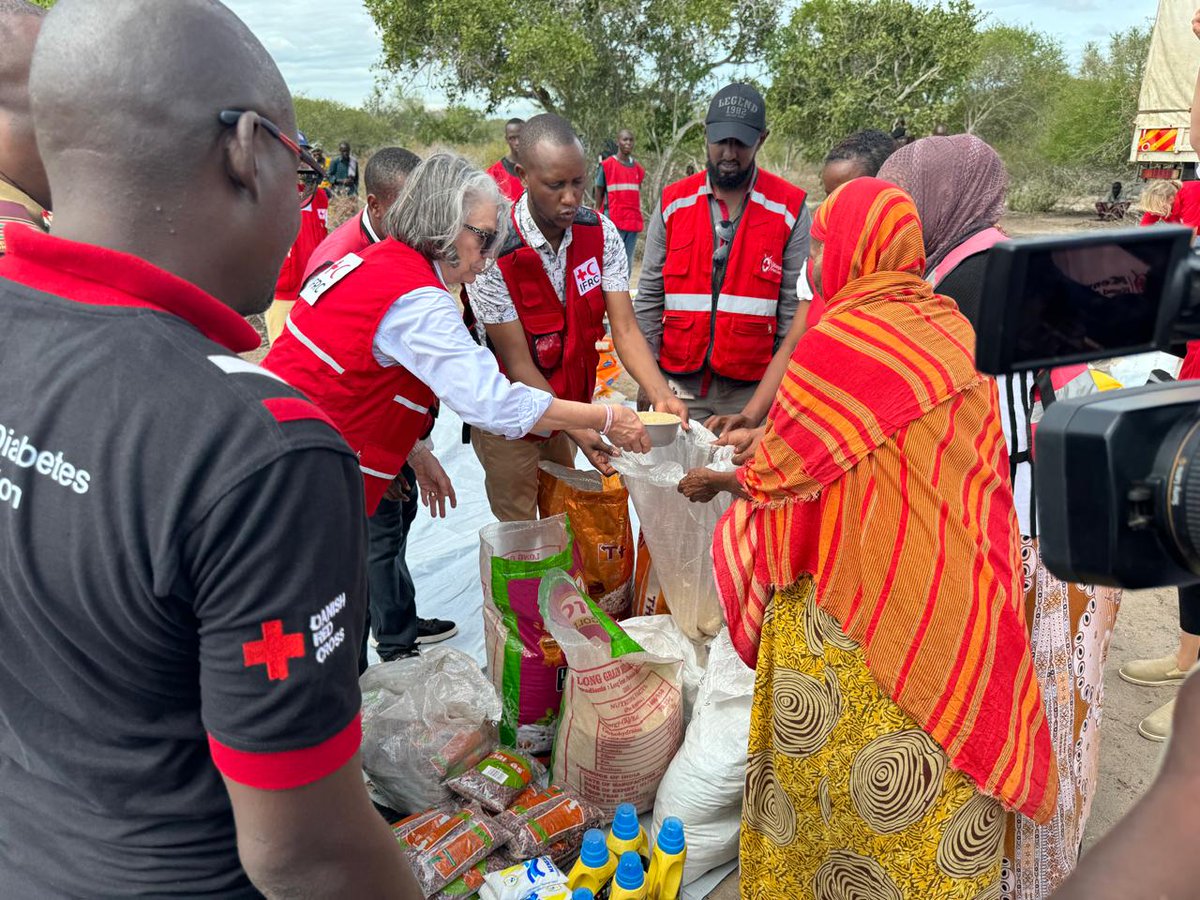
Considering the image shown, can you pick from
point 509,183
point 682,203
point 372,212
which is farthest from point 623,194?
point 372,212

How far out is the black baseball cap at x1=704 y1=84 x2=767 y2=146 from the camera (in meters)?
3.45

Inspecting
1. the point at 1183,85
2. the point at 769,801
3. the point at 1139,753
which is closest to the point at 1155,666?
the point at 1139,753

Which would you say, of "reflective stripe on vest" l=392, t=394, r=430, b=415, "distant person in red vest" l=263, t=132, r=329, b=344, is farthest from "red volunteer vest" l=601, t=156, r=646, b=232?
"reflective stripe on vest" l=392, t=394, r=430, b=415

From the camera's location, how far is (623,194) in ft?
37.7

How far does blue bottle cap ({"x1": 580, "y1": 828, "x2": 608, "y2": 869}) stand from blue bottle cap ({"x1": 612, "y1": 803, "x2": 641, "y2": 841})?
76 mm

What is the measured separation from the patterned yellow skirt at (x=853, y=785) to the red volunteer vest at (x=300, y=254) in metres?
3.11

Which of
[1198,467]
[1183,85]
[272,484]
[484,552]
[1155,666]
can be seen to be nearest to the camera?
[1198,467]

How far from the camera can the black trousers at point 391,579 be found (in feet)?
10.1

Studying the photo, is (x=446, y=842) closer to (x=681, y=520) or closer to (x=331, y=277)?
(x=681, y=520)

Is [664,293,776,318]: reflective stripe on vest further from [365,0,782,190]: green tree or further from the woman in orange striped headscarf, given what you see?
[365,0,782,190]: green tree

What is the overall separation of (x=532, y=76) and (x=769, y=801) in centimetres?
1660

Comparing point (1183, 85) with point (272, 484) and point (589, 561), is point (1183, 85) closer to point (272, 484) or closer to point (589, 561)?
point (589, 561)

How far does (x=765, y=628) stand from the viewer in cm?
196

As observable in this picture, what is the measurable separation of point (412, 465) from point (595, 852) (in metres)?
1.50
